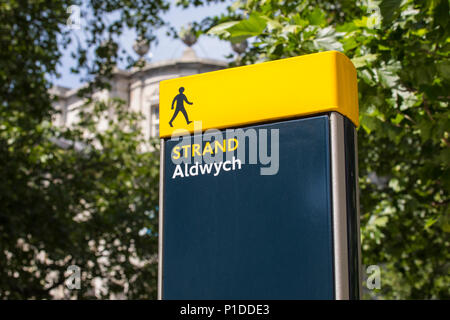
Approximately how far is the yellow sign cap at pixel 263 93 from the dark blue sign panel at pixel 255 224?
77 mm

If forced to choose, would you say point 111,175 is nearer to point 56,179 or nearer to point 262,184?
point 56,179

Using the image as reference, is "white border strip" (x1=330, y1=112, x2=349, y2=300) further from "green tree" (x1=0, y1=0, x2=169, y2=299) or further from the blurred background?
"green tree" (x1=0, y1=0, x2=169, y2=299)

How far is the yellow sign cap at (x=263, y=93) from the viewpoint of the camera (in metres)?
2.75

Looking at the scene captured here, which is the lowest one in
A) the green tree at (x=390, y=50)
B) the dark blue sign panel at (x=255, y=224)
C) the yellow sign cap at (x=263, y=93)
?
the dark blue sign panel at (x=255, y=224)

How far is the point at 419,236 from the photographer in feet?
29.8

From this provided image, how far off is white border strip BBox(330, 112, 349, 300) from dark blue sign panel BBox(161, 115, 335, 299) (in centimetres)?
3

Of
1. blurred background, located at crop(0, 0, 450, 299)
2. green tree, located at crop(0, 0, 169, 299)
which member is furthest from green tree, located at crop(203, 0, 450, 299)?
green tree, located at crop(0, 0, 169, 299)

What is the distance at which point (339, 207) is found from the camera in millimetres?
2598

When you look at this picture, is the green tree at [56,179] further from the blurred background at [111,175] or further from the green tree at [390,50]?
the green tree at [390,50]

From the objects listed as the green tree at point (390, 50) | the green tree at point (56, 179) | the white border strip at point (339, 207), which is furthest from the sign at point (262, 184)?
the green tree at point (56, 179)

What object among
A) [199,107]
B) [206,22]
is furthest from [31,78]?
[199,107]

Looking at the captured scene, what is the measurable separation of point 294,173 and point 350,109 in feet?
1.43
